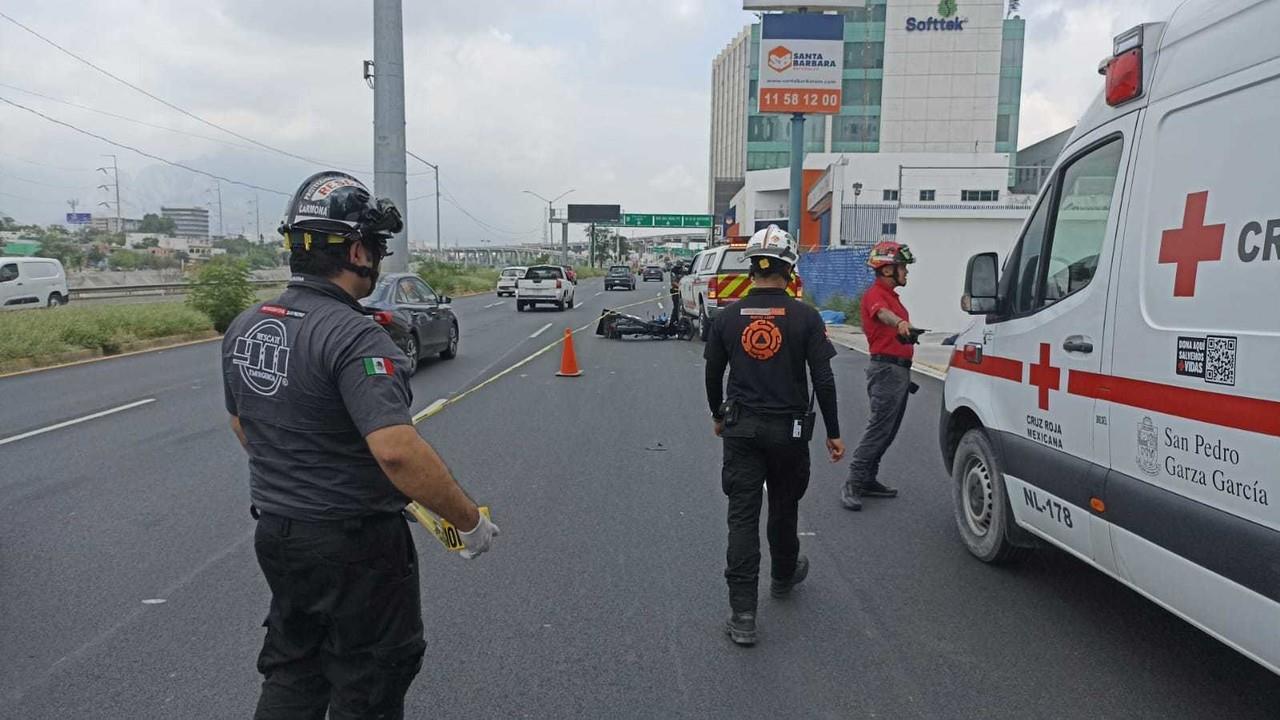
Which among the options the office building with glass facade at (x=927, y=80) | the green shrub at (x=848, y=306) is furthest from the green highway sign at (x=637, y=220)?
the green shrub at (x=848, y=306)

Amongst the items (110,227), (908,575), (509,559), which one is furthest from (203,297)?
(110,227)

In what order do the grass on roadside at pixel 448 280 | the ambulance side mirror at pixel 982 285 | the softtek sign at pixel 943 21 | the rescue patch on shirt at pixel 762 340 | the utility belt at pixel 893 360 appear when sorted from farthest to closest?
the softtek sign at pixel 943 21 < the grass on roadside at pixel 448 280 < the utility belt at pixel 893 360 < the ambulance side mirror at pixel 982 285 < the rescue patch on shirt at pixel 762 340

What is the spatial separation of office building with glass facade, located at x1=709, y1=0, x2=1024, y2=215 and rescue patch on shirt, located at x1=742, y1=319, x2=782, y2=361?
67.1 metres

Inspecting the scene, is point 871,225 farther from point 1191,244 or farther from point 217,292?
point 1191,244

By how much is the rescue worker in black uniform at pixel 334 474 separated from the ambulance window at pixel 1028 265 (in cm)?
336

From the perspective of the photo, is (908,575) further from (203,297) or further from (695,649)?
(203,297)

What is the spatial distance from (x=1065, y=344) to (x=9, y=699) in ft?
15.6

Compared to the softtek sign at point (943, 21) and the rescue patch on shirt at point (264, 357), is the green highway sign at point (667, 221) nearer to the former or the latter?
the softtek sign at point (943, 21)

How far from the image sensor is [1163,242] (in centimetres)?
358

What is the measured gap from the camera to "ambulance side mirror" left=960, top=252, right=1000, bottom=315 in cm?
504

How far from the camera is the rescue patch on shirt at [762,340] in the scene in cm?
443

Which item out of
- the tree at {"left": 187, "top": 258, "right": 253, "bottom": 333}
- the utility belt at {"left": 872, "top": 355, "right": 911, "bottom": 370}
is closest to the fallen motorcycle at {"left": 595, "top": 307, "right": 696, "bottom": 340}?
the tree at {"left": 187, "top": 258, "right": 253, "bottom": 333}

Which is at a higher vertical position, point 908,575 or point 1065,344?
point 1065,344

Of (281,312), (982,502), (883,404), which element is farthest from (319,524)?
(883,404)
